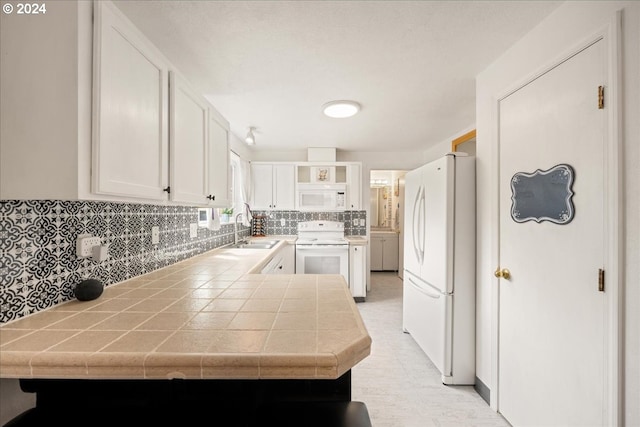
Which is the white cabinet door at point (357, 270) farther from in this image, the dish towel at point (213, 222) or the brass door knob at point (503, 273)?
the brass door knob at point (503, 273)

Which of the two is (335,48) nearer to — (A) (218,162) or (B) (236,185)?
(A) (218,162)

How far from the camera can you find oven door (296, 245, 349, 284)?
3736 mm

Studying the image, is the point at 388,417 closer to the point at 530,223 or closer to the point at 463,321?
the point at 463,321

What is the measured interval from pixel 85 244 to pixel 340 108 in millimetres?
2101

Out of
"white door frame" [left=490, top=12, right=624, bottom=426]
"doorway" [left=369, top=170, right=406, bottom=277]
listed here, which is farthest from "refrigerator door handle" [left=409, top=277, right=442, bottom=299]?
"doorway" [left=369, top=170, right=406, bottom=277]

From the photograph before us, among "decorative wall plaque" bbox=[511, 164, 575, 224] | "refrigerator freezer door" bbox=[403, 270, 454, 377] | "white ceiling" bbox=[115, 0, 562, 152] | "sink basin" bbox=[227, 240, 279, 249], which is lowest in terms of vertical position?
"refrigerator freezer door" bbox=[403, 270, 454, 377]

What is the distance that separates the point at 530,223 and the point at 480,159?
66cm

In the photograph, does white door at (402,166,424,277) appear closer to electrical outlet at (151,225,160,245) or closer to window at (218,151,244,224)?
electrical outlet at (151,225,160,245)

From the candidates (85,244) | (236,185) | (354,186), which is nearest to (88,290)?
(85,244)

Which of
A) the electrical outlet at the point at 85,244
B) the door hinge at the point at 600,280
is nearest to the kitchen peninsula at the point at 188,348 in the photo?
the electrical outlet at the point at 85,244

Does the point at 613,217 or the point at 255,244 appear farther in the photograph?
the point at 255,244

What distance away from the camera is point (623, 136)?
1027mm

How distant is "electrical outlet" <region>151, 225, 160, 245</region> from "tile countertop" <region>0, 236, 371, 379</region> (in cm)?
49

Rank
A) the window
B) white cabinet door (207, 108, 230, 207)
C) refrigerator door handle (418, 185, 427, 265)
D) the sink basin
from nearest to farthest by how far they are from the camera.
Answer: white cabinet door (207, 108, 230, 207), refrigerator door handle (418, 185, 427, 265), the sink basin, the window
